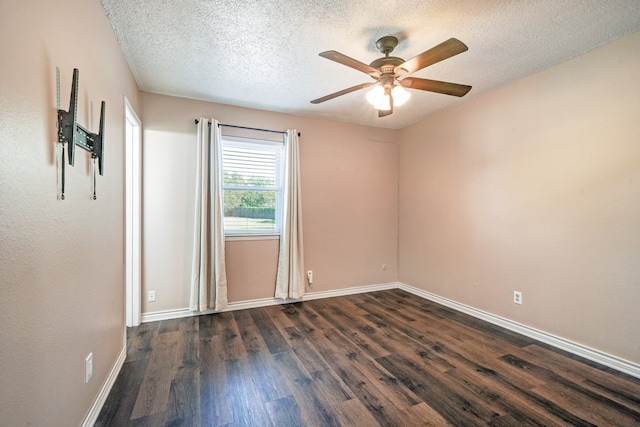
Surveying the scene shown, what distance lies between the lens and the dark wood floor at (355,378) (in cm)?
168

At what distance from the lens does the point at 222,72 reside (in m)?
2.65

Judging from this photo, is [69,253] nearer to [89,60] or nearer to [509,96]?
[89,60]

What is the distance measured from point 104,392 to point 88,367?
1.31ft

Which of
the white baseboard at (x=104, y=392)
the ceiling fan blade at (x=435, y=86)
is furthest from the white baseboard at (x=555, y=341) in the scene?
the white baseboard at (x=104, y=392)

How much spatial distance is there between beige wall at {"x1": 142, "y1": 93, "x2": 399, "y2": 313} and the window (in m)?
0.22

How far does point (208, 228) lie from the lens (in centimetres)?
324

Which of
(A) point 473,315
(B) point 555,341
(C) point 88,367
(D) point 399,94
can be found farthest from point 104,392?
(B) point 555,341

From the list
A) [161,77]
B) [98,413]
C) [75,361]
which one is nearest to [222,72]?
[161,77]

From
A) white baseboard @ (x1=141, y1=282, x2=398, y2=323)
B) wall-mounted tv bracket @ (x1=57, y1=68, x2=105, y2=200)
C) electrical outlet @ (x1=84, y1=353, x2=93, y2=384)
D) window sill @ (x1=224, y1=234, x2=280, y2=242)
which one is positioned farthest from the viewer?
window sill @ (x1=224, y1=234, x2=280, y2=242)

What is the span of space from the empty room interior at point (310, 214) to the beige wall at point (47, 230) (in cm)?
1

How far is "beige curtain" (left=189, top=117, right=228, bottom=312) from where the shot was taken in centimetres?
313

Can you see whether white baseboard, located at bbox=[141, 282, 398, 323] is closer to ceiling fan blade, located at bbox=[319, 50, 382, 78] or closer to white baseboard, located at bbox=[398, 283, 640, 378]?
white baseboard, located at bbox=[398, 283, 640, 378]

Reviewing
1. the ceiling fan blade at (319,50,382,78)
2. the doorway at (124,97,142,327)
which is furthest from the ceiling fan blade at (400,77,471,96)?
the doorway at (124,97,142,327)

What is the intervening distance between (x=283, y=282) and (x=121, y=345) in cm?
180
